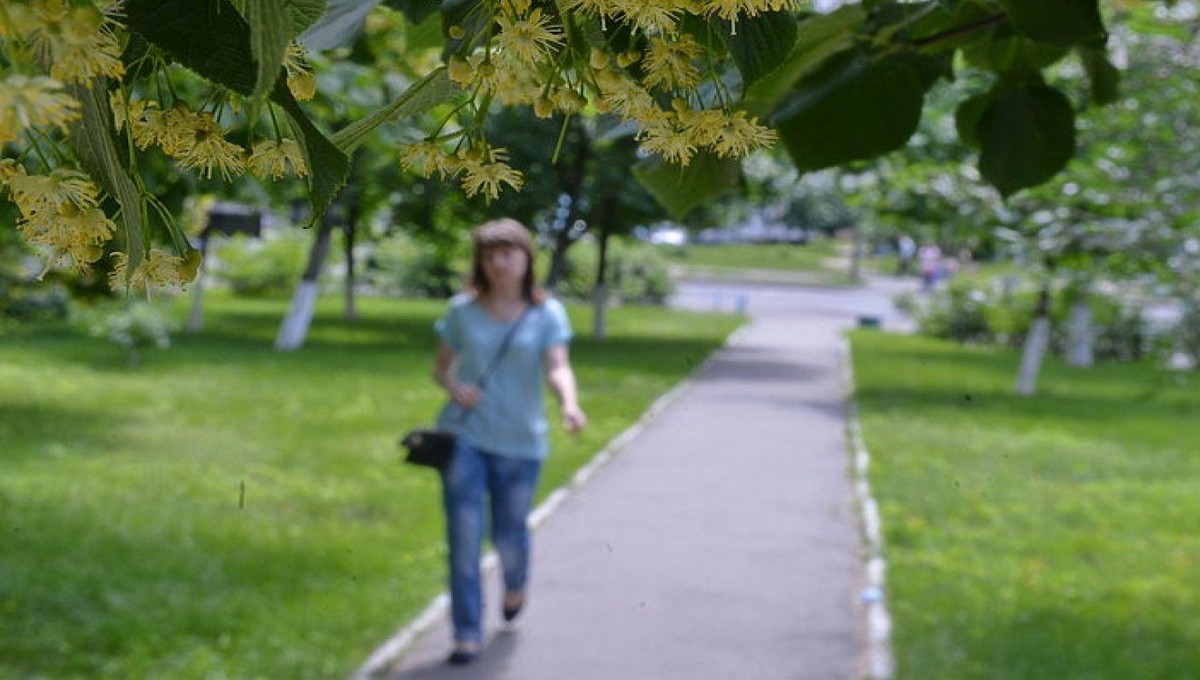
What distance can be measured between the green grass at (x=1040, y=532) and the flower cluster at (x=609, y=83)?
4.56 m

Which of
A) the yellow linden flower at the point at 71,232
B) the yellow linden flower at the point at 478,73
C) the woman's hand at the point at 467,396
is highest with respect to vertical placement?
the yellow linden flower at the point at 478,73

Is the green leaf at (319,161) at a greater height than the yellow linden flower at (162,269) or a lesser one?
greater

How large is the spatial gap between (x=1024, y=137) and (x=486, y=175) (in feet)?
4.10

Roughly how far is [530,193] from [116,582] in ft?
13.9

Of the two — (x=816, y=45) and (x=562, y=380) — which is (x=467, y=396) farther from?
(x=816, y=45)

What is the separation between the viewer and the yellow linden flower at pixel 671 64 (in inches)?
36.4

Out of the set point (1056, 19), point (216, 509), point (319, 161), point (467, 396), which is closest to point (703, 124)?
point (319, 161)

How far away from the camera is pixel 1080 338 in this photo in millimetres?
21141

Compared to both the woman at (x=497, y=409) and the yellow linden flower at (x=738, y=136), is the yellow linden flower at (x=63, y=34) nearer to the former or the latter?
the yellow linden flower at (x=738, y=136)

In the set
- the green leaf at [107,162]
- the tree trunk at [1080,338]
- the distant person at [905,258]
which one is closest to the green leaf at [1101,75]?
the green leaf at [107,162]

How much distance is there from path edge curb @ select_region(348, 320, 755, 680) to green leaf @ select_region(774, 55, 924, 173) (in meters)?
3.69

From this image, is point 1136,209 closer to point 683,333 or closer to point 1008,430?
point 1008,430

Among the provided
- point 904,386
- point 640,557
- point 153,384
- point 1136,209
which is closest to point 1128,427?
point 904,386

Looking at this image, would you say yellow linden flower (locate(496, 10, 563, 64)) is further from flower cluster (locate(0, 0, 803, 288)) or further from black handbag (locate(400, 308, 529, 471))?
black handbag (locate(400, 308, 529, 471))
